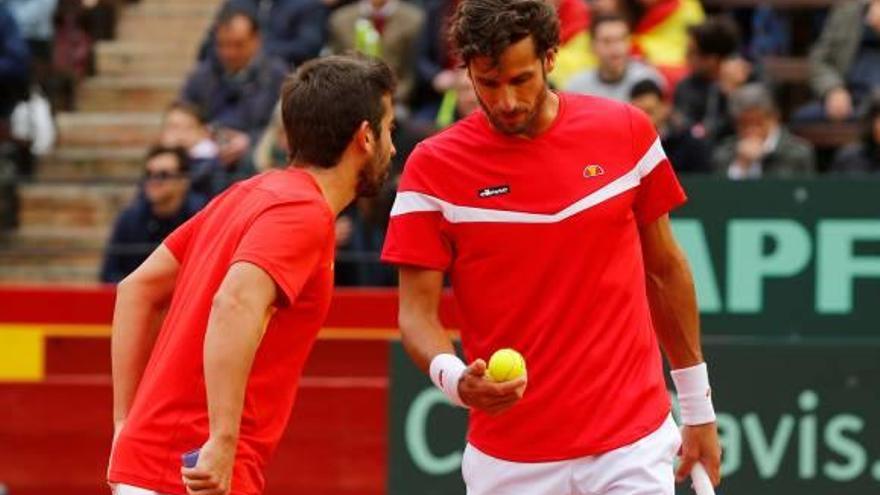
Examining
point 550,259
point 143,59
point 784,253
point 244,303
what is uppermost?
point 244,303

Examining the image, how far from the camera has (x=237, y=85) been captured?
12969mm

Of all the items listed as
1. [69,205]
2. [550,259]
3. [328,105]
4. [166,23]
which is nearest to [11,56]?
[69,205]

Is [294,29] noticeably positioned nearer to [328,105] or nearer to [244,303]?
[328,105]

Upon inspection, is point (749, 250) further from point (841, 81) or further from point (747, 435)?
point (841, 81)

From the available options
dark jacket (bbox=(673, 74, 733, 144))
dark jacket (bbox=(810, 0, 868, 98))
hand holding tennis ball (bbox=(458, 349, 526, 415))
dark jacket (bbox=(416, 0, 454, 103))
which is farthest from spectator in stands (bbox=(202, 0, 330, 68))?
hand holding tennis ball (bbox=(458, 349, 526, 415))

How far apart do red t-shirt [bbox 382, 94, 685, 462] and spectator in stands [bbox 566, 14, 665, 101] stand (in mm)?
5763

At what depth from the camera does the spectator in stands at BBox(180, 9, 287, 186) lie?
41.5 feet

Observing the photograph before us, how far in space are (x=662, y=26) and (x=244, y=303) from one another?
26.8ft

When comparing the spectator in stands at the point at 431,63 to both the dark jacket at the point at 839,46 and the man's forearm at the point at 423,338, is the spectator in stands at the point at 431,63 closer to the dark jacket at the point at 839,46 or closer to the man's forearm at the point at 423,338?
the dark jacket at the point at 839,46

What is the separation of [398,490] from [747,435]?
1472 mm

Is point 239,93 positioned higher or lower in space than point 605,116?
lower

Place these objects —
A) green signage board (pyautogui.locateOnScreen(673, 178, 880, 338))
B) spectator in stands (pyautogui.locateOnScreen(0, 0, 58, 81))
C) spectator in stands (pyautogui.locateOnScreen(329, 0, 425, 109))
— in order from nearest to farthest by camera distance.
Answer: green signage board (pyautogui.locateOnScreen(673, 178, 880, 338)) → spectator in stands (pyautogui.locateOnScreen(329, 0, 425, 109)) → spectator in stands (pyautogui.locateOnScreen(0, 0, 58, 81))

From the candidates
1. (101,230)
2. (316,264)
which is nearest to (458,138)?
(316,264)

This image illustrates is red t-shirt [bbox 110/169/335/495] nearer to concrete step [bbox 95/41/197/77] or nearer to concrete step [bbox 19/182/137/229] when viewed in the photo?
concrete step [bbox 19/182/137/229]
